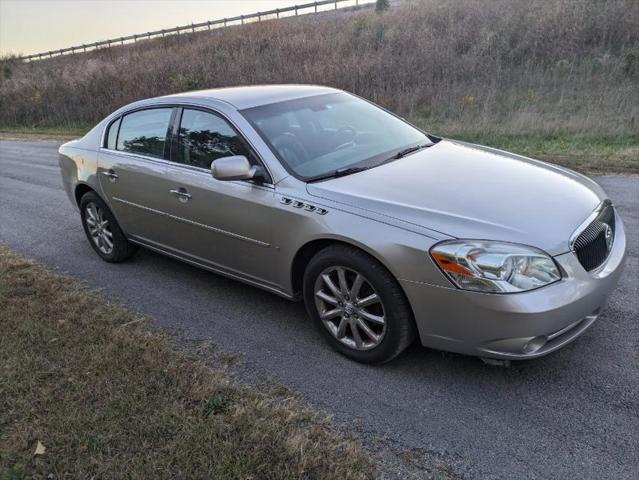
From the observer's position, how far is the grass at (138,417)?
2.61m

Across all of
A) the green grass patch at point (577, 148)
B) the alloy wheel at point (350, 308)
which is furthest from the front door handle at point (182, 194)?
the green grass patch at point (577, 148)

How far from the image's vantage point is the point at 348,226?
10.5ft

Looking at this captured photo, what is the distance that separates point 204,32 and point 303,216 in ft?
88.2

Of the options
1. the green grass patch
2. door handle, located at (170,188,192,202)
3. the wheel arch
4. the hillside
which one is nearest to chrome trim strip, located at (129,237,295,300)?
the wheel arch

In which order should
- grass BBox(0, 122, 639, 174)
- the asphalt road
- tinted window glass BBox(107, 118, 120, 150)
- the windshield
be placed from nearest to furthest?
the asphalt road → the windshield → tinted window glass BBox(107, 118, 120, 150) → grass BBox(0, 122, 639, 174)

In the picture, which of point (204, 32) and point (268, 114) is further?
point (204, 32)

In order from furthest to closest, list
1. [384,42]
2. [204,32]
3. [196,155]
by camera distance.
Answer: [204,32]
[384,42]
[196,155]

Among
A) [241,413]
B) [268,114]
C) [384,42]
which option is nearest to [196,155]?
[268,114]

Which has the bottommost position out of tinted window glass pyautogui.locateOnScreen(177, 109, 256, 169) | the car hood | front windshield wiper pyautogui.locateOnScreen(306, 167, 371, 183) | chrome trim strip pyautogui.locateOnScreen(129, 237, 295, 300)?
chrome trim strip pyautogui.locateOnScreen(129, 237, 295, 300)

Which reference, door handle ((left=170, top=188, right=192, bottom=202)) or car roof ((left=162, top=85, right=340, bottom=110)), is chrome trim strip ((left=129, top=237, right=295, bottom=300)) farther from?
car roof ((left=162, top=85, right=340, bottom=110))

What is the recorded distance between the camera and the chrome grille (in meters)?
3.00

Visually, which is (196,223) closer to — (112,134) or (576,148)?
(112,134)

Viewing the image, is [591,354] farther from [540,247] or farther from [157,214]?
[157,214]

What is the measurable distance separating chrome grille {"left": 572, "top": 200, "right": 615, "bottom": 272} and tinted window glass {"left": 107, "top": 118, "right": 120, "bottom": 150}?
406 centimetres
